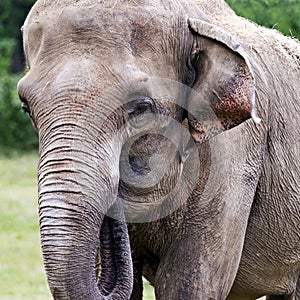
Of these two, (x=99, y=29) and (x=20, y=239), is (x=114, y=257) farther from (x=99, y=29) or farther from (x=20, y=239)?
(x=20, y=239)

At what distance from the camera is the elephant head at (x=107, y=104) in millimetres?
4301

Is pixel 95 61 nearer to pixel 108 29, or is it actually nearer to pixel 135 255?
pixel 108 29

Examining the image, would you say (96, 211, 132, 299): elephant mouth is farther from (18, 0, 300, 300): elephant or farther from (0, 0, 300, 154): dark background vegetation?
(0, 0, 300, 154): dark background vegetation

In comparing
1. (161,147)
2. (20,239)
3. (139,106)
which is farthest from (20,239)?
(139,106)

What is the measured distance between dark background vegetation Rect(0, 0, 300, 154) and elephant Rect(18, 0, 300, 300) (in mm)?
1130

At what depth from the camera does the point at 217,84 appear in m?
4.79

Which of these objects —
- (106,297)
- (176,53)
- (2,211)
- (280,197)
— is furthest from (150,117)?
(2,211)

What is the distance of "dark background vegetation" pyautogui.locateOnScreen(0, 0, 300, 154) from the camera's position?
7910 mm

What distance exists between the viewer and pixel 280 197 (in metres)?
5.66

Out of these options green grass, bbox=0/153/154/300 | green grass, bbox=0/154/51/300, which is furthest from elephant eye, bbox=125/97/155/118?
green grass, bbox=0/154/51/300

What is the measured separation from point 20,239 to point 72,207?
9.65 metres

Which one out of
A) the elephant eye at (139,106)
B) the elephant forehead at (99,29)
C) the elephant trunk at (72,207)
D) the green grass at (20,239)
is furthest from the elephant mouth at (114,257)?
the green grass at (20,239)

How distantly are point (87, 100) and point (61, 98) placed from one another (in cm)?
9

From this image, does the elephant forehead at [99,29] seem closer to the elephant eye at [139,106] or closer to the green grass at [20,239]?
the elephant eye at [139,106]
